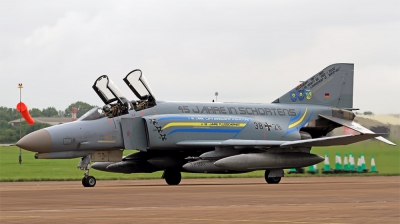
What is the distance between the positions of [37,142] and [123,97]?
3.22m

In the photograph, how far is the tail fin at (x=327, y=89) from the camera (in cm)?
2839

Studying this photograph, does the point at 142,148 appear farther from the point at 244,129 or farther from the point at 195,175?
the point at 195,175

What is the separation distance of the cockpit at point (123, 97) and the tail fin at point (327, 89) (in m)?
6.15

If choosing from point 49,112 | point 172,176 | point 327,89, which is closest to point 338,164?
point 327,89

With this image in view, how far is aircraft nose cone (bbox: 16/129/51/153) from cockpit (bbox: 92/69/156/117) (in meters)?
2.22

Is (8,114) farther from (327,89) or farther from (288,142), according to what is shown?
(288,142)

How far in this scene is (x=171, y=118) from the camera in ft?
79.4

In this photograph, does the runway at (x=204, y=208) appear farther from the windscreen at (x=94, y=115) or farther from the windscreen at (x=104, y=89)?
the windscreen at (x=104, y=89)

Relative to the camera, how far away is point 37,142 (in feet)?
71.6

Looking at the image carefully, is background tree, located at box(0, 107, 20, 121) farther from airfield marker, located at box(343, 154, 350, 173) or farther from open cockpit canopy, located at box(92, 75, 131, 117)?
open cockpit canopy, located at box(92, 75, 131, 117)

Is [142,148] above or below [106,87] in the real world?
below

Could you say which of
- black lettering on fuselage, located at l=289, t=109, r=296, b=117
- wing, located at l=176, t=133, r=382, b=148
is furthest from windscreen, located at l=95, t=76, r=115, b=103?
black lettering on fuselage, located at l=289, t=109, r=296, b=117

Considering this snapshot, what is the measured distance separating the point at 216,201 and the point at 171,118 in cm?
982

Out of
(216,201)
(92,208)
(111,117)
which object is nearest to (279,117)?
(111,117)
